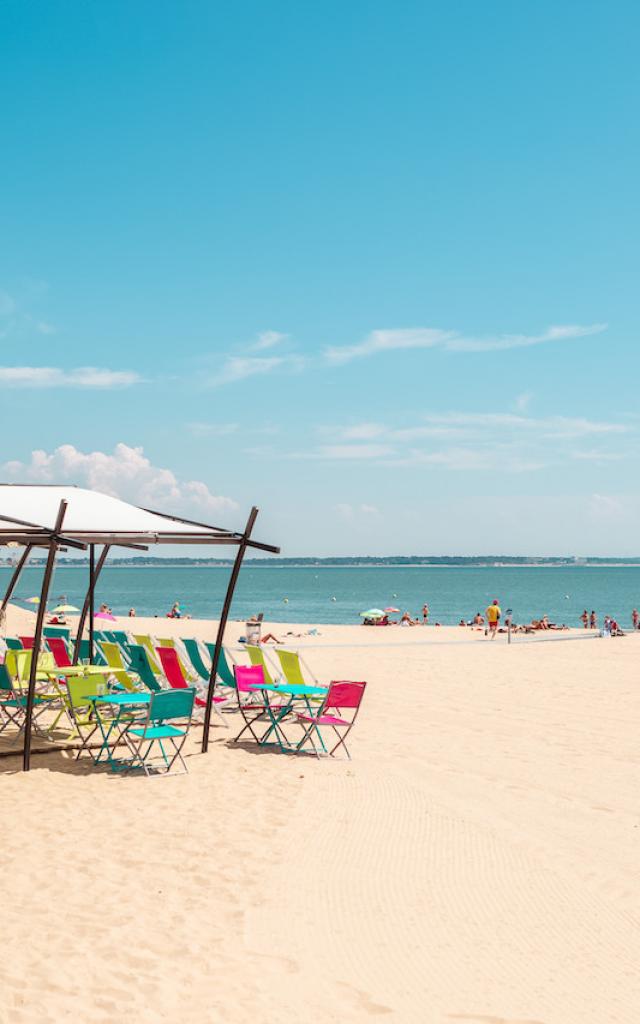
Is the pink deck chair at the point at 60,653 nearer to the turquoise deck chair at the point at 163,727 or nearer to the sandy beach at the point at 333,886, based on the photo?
the sandy beach at the point at 333,886

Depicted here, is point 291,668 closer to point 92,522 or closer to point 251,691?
point 251,691

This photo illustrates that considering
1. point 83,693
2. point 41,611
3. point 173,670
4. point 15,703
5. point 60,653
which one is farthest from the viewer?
point 60,653

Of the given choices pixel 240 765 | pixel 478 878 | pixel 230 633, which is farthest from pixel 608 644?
pixel 478 878

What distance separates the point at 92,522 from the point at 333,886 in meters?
4.33

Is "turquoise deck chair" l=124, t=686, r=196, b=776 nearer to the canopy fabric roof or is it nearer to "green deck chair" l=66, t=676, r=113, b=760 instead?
"green deck chair" l=66, t=676, r=113, b=760

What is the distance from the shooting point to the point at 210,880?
5309 mm

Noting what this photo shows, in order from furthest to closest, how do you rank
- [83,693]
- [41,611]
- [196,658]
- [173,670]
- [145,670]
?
[196,658], [145,670], [173,670], [83,693], [41,611]

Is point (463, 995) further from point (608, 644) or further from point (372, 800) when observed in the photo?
point (608, 644)

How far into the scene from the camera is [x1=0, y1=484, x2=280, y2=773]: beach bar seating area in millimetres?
7875

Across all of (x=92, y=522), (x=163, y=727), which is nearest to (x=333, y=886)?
(x=163, y=727)

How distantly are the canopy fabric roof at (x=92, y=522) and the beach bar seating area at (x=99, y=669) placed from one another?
0.4 inches

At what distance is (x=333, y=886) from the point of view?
5.31 metres

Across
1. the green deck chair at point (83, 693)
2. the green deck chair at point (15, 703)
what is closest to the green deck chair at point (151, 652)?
the green deck chair at point (15, 703)

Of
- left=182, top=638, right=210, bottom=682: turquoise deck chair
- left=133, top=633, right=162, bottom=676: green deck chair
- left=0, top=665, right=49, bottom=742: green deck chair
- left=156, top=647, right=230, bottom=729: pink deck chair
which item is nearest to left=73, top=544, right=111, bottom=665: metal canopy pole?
left=133, top=633, right=162, bottom=676: green deck chair
